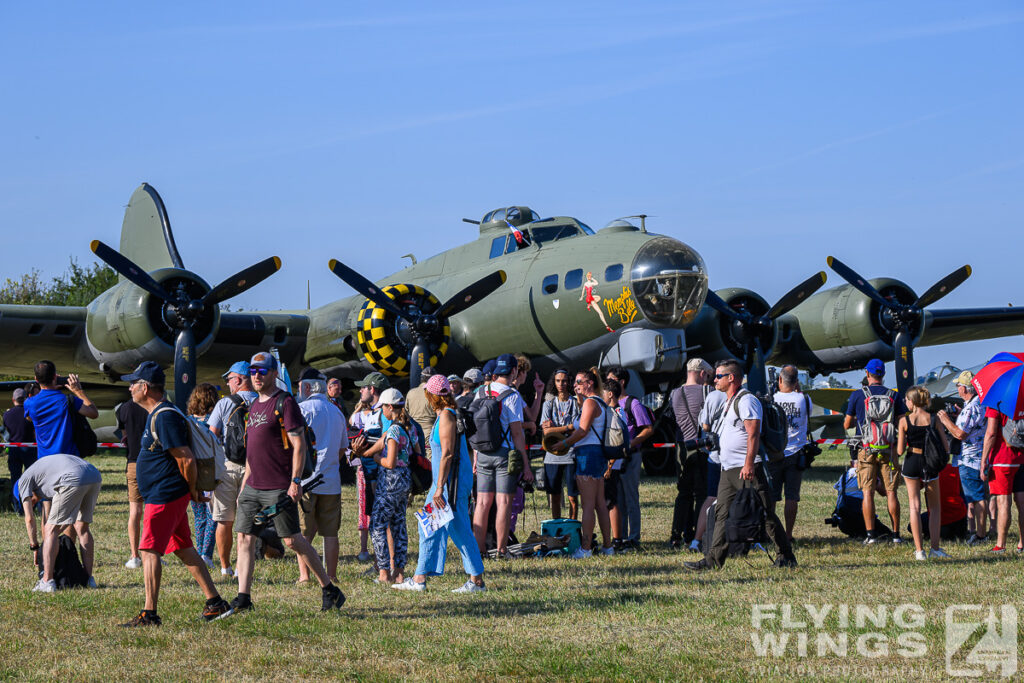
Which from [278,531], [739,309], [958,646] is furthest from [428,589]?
[739,309]

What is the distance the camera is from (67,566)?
7.76 meters

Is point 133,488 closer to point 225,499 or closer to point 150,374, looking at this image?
point 225,499

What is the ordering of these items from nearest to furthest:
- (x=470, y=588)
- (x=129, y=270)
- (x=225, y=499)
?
(x=470, y=588), (x=225, y=499), (x=129, y=270)

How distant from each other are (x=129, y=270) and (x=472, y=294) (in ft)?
18.0

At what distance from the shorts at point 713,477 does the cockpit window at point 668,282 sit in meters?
6.03

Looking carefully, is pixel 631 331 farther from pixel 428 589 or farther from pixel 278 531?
pixel 278 531

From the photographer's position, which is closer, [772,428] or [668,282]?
[772,428]

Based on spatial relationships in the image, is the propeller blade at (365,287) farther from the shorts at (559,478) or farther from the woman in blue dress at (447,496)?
the woman in blue dress at (447,496)

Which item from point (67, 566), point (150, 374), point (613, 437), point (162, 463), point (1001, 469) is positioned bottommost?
point (67, 566)

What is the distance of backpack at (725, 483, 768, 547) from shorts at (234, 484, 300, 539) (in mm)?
3439

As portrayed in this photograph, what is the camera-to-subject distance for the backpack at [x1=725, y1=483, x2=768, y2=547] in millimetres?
7922

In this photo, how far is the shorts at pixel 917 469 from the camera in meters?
8.93

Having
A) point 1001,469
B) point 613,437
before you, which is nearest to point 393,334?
point 613,437

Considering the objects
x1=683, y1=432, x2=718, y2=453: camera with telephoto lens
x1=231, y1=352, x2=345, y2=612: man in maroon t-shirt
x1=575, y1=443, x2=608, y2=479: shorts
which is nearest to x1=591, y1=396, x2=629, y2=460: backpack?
x1=575, y1=443, x2=608, y2=479: shorts
